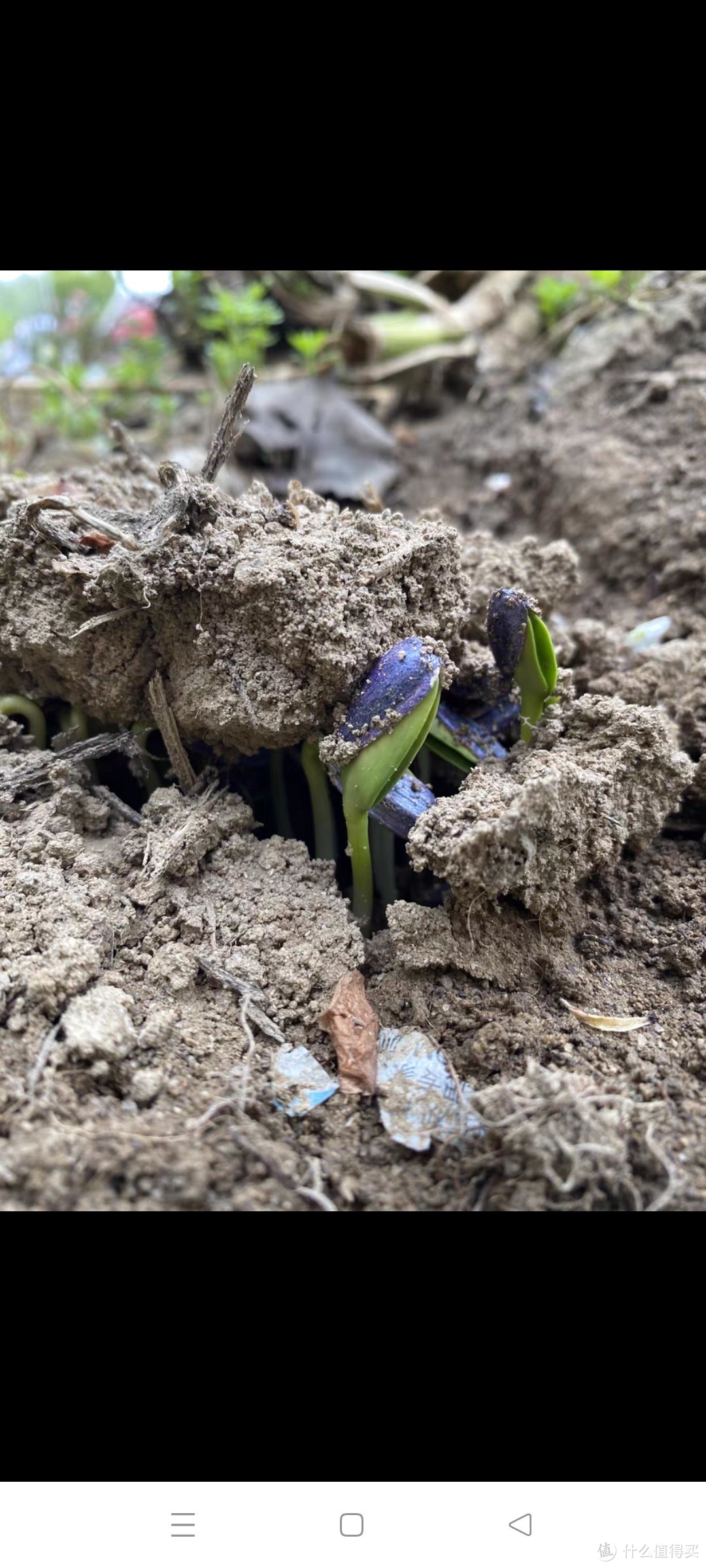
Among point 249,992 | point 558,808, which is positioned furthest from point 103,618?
point 558,808

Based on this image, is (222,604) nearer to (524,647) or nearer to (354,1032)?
(524,647)

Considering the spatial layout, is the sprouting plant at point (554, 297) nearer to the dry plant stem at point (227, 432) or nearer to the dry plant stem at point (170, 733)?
the dry plant stem at point (227, 432)

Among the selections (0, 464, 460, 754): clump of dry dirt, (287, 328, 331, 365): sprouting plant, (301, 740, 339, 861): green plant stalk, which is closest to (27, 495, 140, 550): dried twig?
(0, 464, 460, 754): clump of dry dirt

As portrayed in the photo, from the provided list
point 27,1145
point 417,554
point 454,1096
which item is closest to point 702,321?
point 417,554

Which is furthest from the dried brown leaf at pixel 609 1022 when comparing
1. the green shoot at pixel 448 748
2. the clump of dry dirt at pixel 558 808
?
the green shoot at pixel 448 748

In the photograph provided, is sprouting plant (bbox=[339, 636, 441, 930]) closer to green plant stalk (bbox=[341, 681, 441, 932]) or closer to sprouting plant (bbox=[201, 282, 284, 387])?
green plant stalk (bbox=[341, 681, 441, 932])

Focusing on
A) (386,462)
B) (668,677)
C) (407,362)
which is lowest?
(668,677)

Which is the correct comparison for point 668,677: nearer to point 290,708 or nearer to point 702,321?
point 290,708
